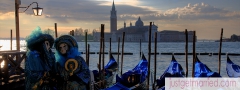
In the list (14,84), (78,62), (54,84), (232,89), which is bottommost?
(232,89)

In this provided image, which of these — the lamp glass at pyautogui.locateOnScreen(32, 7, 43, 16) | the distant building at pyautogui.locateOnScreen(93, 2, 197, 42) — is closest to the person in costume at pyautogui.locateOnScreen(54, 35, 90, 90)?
the lamp glass at pyautogui.locateOnScreen(32, 7, 43, 16)

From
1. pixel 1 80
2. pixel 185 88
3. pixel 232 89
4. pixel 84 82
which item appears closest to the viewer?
pixel 84 82

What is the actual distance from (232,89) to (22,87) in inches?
298

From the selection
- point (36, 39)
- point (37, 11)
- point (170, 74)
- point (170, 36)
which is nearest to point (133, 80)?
point (170, 74)

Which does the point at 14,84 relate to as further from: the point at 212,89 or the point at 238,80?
the point at 238,80

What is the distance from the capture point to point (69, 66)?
13.4ft

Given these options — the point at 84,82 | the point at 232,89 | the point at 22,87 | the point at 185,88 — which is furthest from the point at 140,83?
the point at 84,82

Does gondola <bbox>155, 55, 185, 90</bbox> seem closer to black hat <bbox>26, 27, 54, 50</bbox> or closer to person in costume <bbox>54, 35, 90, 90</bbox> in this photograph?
person in costume <bbox>54, 35, 90, 90</bbox>

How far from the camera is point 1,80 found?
22.9ft

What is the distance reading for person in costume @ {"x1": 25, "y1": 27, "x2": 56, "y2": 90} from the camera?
3.86m

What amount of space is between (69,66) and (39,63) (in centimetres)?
39

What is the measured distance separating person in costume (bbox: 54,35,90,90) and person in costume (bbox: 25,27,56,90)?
11 cm

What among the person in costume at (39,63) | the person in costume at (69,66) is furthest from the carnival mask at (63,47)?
the person in costume at (39,63)

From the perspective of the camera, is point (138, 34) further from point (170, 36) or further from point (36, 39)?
point (36, 39)
